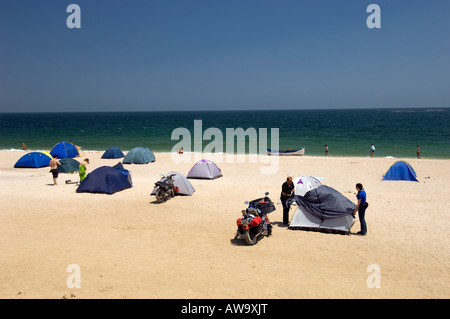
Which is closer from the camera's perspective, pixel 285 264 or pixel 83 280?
pixel 83 280

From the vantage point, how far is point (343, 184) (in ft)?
62.4

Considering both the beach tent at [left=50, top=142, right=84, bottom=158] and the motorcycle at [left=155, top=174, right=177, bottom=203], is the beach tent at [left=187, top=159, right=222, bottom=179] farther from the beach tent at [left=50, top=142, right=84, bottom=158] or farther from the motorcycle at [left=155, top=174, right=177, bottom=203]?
the beach tent at [left=50, top=142, right=84, bottom=158]

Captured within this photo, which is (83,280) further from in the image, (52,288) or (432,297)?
(432,297)

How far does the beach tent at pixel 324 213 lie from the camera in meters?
10.3

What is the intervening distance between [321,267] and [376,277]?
122 cm

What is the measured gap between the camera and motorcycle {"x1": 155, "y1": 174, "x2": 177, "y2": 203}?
45.1 feet

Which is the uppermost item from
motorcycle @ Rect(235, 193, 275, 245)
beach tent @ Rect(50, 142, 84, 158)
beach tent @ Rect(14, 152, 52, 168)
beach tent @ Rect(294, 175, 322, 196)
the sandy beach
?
beach tent @ Rect(50, 142, 84, 158)

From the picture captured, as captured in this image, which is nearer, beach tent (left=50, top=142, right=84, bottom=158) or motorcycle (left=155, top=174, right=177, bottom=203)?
motorcycle (left=155, top=174, right=177, bottom=203)

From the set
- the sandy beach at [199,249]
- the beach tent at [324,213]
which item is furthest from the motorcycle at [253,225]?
the beach tent at [324,213]

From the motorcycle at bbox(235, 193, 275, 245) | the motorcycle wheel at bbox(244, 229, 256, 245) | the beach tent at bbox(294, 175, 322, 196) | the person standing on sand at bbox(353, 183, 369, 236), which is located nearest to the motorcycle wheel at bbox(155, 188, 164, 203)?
the motorcycle at bbox(235, 193, 275, 245)

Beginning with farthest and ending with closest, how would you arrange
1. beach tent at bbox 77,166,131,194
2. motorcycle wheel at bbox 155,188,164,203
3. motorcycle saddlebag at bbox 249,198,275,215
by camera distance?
beach tent at bbox 77,166,131,194, motorcycle wheel at bbox 155,188,164,203, motorcycle saddlebag at bbox 249,198,275,215

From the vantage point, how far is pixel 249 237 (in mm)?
9219

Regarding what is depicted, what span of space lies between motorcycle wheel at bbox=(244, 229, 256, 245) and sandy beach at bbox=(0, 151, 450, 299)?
220mm
